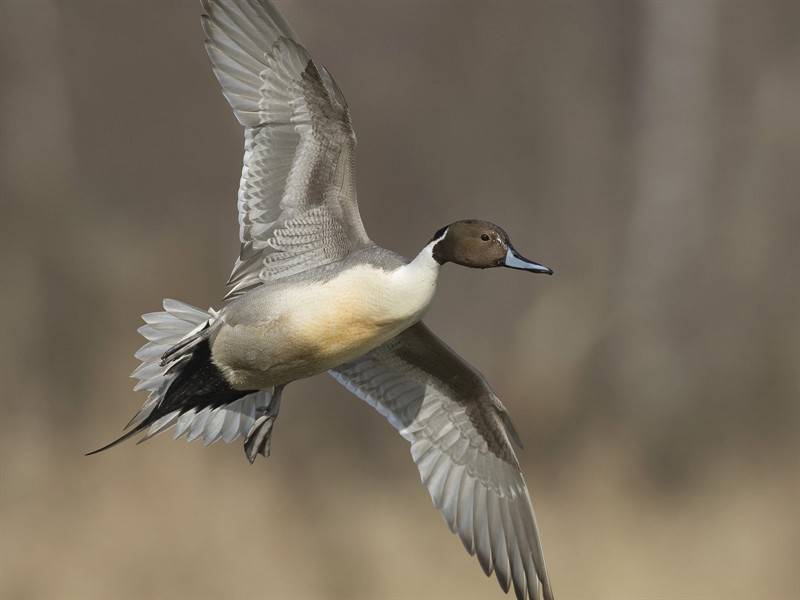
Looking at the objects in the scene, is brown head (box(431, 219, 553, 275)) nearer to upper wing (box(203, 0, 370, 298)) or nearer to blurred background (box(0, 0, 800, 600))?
upper wing (box(203, 0, 370, 298))

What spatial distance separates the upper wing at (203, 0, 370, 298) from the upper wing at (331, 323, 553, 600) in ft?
1.20

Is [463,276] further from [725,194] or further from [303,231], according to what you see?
[303,231]

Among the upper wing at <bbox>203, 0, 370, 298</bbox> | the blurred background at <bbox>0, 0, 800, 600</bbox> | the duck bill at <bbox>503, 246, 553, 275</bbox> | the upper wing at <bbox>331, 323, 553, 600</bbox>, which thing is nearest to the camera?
the duck bill at <bbox>503, 246, 553, 275</bbox>

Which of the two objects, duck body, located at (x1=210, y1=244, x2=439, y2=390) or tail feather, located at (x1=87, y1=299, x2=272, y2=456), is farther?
tail feather, located at (x1=87, y1=299, x2=272, y2=456)

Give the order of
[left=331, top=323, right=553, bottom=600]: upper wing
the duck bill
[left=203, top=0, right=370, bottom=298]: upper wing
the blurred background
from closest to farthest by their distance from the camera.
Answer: the duck bill < [left=203, top=0, right=370, bottom=298]: upper wing < [left=331, top=323, right=553, bottom=600]: upper wing < the blurred background

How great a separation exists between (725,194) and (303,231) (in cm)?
251

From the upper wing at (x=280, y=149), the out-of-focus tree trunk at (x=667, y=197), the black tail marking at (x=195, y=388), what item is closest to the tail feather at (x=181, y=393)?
the black tail marking at (x=195, y=388)

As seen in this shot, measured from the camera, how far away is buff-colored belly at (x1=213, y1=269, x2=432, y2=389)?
2467 mm

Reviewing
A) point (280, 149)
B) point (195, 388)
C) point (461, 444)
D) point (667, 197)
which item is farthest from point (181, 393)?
point (667, 197)

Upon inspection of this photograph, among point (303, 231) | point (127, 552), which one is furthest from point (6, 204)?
point (303, 231)

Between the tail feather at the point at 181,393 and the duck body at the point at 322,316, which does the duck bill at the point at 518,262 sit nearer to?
the duck body at the point at 322,316

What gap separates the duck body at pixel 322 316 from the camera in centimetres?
246

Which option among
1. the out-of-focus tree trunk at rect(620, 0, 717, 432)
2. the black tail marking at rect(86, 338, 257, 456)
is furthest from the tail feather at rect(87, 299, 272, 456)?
the out-of-focus tree trunk at rect(620, 0, 717, 432)

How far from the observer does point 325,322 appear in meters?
2.49
